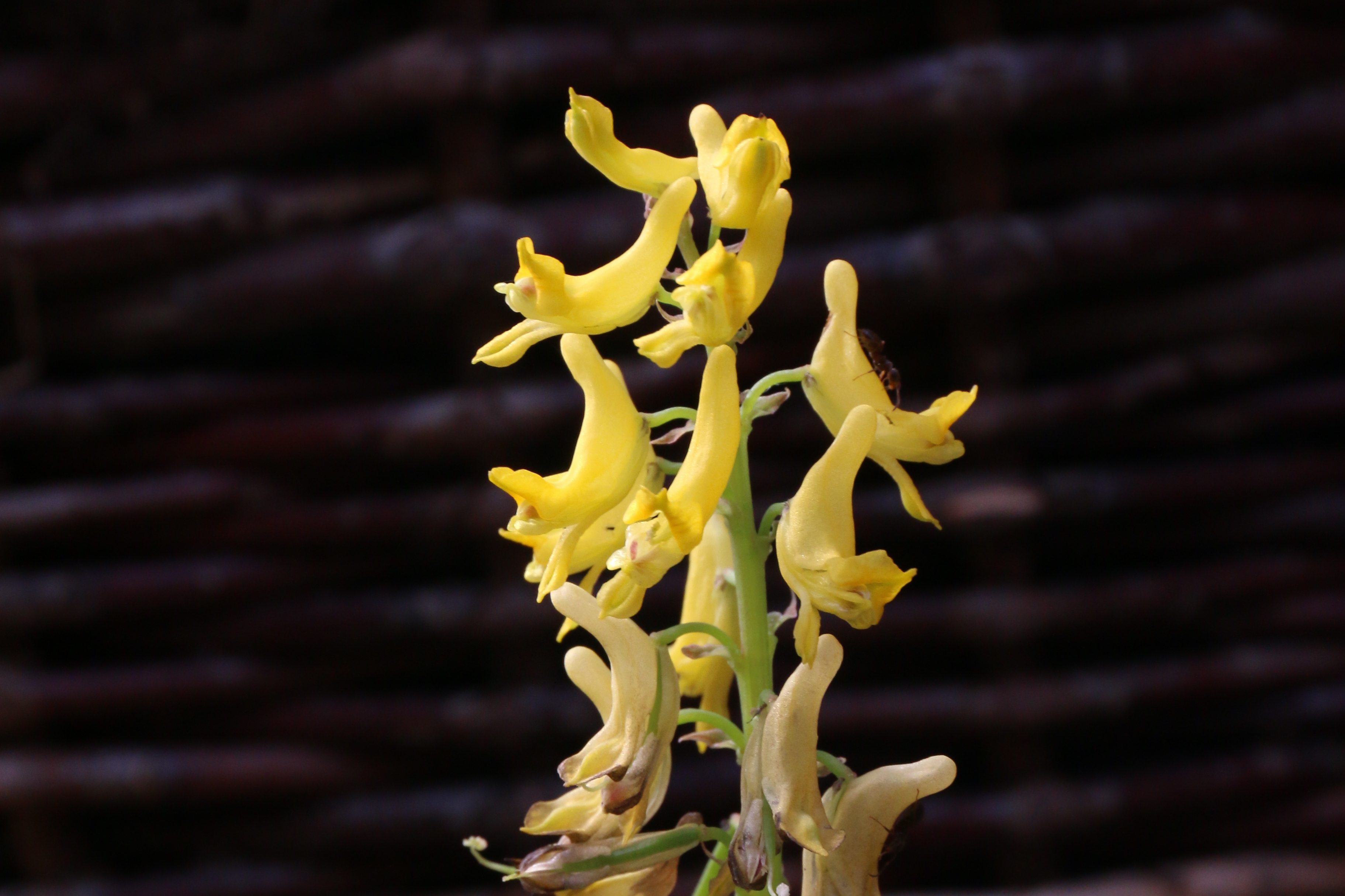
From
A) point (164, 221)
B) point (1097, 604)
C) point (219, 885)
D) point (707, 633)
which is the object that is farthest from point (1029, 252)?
point (219, 885)

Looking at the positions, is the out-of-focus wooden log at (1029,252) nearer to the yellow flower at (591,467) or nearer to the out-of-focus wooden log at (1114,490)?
the out-of-focus wooden log at (1114,490)

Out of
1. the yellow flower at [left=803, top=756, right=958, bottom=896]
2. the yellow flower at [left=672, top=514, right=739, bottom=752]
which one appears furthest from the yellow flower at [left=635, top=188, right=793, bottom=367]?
the yellow flower at [left=803, top=756, right=958, bottom=896]

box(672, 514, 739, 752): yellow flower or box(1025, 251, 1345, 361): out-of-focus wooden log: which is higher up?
box(1025, 251, 1345, 361): out-of-focus wooden log

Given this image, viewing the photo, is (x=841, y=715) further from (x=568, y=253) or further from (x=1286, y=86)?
(x=1286, y=86)

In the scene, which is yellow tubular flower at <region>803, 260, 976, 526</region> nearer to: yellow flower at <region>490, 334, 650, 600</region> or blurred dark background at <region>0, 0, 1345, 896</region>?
yellow flower at <region>490, 334, 650, 600</region>

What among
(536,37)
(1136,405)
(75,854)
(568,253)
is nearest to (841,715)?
(1136,405)

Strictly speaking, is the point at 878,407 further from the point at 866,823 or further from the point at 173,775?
the point at 173,775
